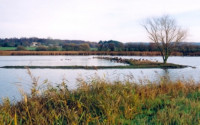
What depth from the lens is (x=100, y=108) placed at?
5922mm

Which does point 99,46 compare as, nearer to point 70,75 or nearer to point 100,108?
point 70,75

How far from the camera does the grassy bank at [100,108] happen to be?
17.2 feet

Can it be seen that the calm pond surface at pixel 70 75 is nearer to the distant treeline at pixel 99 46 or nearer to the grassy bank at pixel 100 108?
the grassy bank at pixel 100 108

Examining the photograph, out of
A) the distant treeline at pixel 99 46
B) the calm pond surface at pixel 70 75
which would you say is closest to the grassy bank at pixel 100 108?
the calm pond surface at pixel 70 75

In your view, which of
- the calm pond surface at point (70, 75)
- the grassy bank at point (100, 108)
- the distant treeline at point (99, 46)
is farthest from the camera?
the distant treeline at point (99, 46)

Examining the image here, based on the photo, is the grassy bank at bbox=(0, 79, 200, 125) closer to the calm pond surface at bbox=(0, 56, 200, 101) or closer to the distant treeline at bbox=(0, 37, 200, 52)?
the calm pond surface at bbox=(0, 56, 200, 101)

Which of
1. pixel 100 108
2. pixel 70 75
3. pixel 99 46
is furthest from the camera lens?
pixel 99 46

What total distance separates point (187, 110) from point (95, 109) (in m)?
2.56

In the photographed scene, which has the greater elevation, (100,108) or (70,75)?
(100,108)

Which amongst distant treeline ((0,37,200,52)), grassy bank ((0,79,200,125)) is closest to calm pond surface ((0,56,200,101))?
grassy bank ((0,79,200,125))

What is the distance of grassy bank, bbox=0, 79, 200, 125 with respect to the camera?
17.2 feet

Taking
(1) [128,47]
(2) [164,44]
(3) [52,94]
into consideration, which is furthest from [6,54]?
(3) [52,94]

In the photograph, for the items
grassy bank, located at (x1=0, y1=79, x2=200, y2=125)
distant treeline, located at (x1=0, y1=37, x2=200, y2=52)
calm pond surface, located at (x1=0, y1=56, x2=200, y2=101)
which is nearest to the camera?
grassy bank, located at (x1=0, y1=79, x2=200, y2=125)

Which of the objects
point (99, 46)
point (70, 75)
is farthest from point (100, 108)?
point (99, 46)
